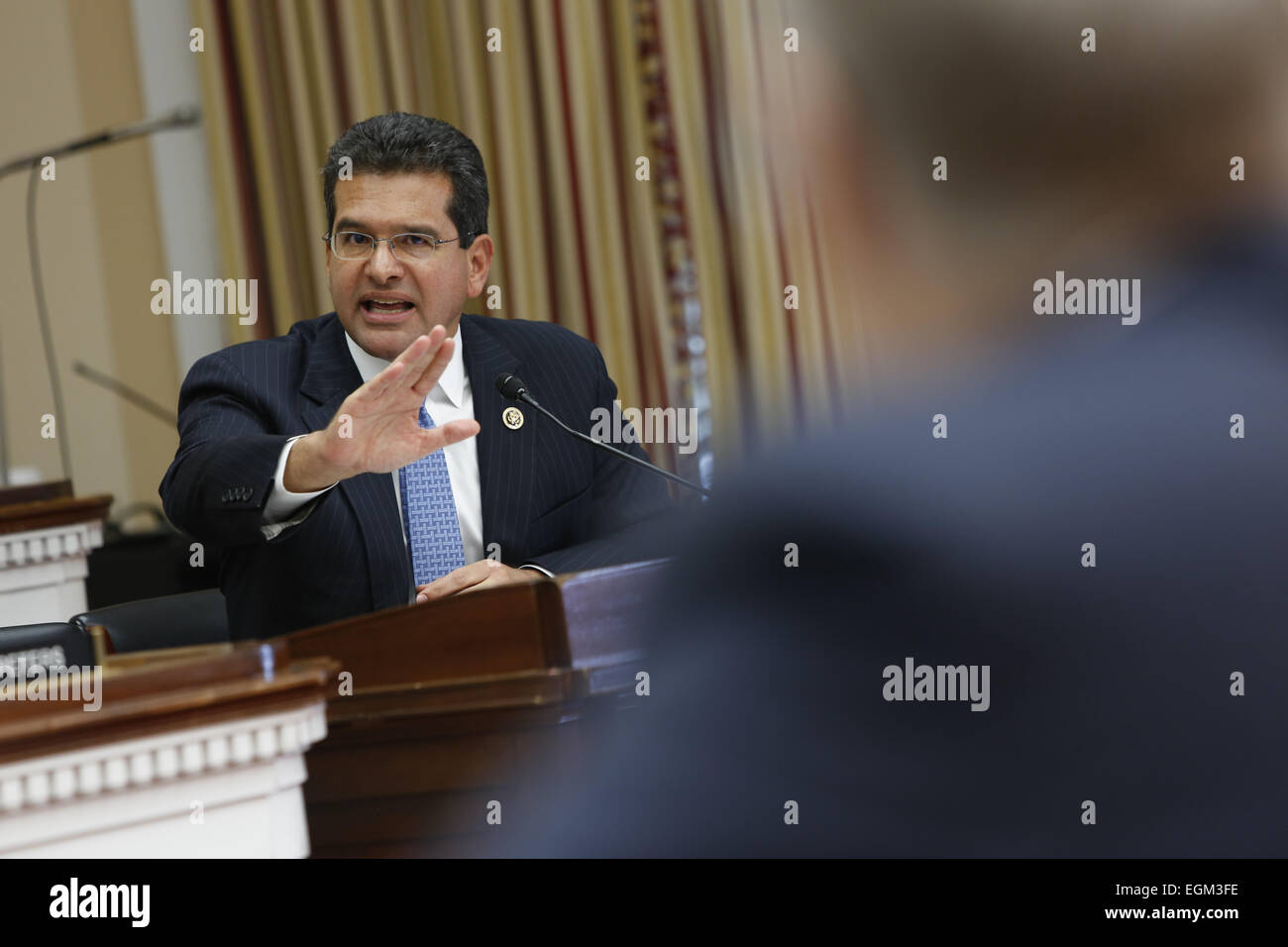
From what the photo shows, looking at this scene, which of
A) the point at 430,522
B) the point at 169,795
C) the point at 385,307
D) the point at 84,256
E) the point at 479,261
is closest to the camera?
the point at 169,795

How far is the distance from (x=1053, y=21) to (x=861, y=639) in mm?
288

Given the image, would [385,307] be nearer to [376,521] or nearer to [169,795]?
[376,521]

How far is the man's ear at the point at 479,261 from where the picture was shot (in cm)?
230

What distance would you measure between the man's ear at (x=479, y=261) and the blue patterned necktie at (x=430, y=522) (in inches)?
15.9

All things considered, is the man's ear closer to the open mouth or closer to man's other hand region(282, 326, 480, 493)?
the open mouth

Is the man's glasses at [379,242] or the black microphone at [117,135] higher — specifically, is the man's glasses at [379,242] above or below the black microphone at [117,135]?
below

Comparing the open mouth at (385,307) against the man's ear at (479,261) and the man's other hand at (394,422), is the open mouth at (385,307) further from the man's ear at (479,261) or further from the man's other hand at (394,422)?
the man's other hand at (394,422)

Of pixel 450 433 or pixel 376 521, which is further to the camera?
pixel 376 521

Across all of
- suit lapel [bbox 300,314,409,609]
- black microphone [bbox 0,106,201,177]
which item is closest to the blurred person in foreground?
suit lapel [bbox 300,314,409,609]

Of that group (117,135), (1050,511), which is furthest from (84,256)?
→ (1050,511)

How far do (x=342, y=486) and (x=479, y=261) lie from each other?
1.93 ft

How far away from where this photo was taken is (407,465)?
177cm

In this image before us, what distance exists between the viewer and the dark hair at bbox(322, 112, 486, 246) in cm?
215

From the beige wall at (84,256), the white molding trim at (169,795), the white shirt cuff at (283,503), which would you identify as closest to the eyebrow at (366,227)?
the white shirt cuff at (283,503)
